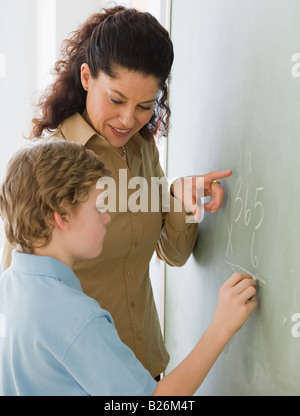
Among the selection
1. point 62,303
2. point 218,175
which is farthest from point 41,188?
point 218,175

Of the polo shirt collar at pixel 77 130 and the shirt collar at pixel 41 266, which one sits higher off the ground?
the polo shirt collar at pixel 77 130

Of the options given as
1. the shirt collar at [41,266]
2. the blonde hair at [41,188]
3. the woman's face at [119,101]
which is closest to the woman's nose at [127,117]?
the woman's face at [119,101]

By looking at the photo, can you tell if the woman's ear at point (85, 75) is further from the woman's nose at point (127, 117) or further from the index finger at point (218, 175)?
the index finger at point (218, 175)

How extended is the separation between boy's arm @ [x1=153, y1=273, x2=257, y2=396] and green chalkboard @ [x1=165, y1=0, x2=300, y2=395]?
0.11ft

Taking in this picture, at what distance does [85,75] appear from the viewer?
47.4 inches

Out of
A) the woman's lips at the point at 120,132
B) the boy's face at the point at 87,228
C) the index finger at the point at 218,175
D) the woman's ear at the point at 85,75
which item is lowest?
Answer: the boy's face at the point at 87,228

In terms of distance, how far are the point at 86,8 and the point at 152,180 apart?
188 centimetres

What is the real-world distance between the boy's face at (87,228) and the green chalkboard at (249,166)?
0.30 metres

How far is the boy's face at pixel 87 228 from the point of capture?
948mm

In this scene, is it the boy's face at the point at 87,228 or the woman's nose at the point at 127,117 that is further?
the woman's nose at the point at 127,117

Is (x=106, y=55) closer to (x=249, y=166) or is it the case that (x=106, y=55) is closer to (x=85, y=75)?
(x=85, y=75)

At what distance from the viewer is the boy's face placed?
948 millimetres

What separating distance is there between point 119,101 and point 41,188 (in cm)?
33

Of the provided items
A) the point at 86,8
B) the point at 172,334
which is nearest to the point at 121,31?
the point at 172,334
